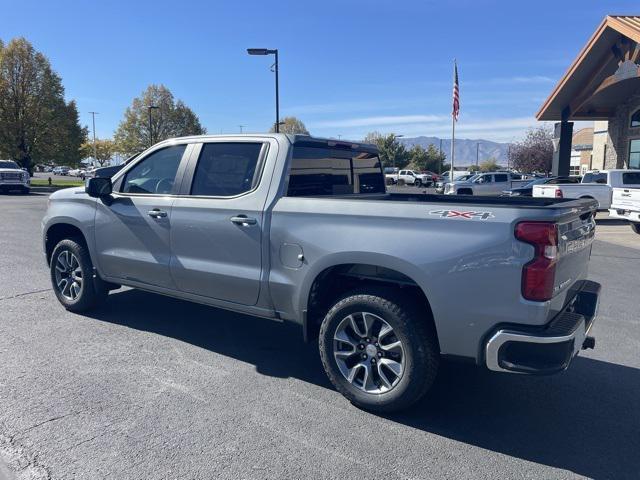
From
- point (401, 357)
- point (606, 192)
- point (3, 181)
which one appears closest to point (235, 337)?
point (401, 357)

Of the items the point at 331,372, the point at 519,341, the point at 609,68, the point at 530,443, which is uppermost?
the point at 609,68

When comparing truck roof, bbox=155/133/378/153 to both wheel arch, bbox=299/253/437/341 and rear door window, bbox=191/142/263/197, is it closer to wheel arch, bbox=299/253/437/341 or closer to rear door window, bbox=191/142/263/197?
rear door window, bbox=191/142/263/197

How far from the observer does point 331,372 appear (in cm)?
379

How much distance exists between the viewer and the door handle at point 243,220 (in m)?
4.11

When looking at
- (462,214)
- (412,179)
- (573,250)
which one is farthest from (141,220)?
(412,179)

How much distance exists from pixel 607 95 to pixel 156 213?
23912mm

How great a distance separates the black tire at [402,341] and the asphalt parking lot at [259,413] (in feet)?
0.47

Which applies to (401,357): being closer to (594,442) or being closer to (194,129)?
(594,442)

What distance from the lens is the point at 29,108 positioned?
3706cm

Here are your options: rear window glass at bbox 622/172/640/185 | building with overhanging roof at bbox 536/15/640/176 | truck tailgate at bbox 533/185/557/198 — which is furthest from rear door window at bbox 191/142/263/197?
building with overhanging roof at bbox 536/15/640/176

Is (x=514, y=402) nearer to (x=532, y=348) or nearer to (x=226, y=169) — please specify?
(x=532, y=348)

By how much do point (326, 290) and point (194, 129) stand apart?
222ft

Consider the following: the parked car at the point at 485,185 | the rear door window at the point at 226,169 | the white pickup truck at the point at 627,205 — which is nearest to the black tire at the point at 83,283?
the rear door window at the point at 226,169

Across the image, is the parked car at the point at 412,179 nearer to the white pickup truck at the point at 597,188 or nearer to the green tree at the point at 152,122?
the green tree at the point at 152,122
